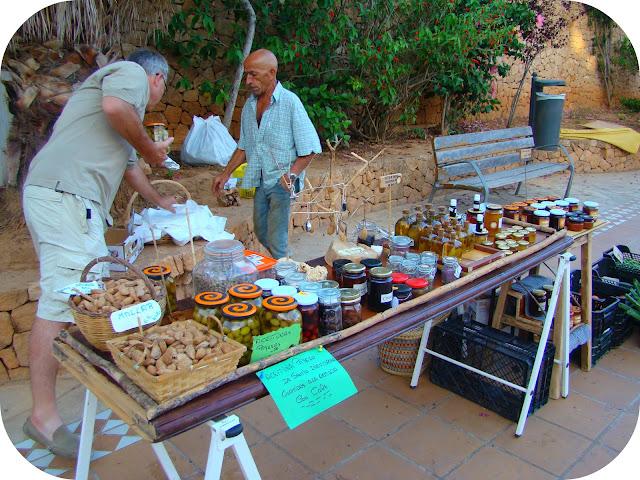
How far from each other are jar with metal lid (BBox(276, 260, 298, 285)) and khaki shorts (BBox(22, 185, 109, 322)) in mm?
804

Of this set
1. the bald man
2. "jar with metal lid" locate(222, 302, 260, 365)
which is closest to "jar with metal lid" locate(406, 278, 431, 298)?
"jar with metal lid" locate(222, 302, 260, 365)

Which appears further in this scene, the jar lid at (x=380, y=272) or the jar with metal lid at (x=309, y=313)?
the jar lid at (x=380, y=272)

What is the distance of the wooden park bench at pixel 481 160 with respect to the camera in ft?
19.5

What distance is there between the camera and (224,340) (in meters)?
1.54

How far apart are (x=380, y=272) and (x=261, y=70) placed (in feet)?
5.77

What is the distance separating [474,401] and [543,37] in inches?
328

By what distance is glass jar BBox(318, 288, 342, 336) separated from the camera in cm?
180

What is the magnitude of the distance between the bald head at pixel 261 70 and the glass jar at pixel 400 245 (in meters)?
1.45

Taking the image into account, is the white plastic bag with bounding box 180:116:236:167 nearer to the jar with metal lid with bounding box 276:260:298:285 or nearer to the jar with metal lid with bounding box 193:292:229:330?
the jar with metal lid with bounding box 276:260:298:285

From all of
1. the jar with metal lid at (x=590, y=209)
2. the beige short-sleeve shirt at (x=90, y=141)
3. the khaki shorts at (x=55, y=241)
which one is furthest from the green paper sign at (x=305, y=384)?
the jar with metal lid at (x=590, y=209)

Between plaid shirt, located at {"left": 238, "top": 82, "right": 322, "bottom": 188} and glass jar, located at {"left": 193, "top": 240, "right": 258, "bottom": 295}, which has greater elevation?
plaid shirt, located at {"left": 238, "top": 82, "right": 322, "bottom": 188}

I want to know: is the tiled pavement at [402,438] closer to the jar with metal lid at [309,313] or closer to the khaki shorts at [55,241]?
the khaki shorts at [55,241]

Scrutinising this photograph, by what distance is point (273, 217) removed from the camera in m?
3.52

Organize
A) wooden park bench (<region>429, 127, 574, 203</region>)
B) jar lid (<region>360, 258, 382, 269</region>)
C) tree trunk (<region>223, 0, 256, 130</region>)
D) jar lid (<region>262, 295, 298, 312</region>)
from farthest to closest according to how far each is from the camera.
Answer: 1. wooden park bench (<region>429, 127, 574, 203</region>)
2. tree trunk (<region>223, 0, 256, 130</region>)
3. jar lid (<region>360, 258, 382, 269</region>)
4. jar lid (<region>262, 295, 298, 312</region>)
